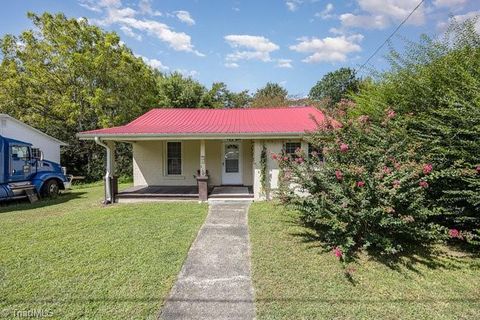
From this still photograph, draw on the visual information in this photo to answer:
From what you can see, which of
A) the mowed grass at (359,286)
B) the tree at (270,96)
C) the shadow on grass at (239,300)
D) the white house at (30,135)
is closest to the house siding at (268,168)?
the mowed grass at (359,286)

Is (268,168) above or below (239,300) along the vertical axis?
above

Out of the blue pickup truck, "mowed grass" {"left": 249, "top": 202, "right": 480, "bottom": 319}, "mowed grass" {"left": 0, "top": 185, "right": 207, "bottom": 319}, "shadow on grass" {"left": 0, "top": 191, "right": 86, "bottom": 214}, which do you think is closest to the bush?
"mowed grass" {"left": 249, "top": 202, "right": 480, "bottom": 319}

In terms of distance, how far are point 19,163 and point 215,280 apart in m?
9.91

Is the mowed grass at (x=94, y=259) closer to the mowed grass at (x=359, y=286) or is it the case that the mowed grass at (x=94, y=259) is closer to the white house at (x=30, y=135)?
the mowed grass at (x=359, y=286)

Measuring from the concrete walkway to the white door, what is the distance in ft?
18.5

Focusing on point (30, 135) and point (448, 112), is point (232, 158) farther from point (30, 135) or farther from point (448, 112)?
point (30, 135)

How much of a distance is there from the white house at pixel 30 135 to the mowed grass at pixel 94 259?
853cm

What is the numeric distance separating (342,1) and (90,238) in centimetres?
1176

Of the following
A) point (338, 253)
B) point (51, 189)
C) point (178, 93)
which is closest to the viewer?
point (338, 253)

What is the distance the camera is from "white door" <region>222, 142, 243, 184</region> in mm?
12477

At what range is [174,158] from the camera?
13.0 metres

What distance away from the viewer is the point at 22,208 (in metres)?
9.50

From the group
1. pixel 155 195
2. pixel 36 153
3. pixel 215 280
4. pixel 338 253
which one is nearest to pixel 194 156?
pixel 155 195

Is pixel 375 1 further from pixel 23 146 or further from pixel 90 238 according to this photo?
pixel 23 146
